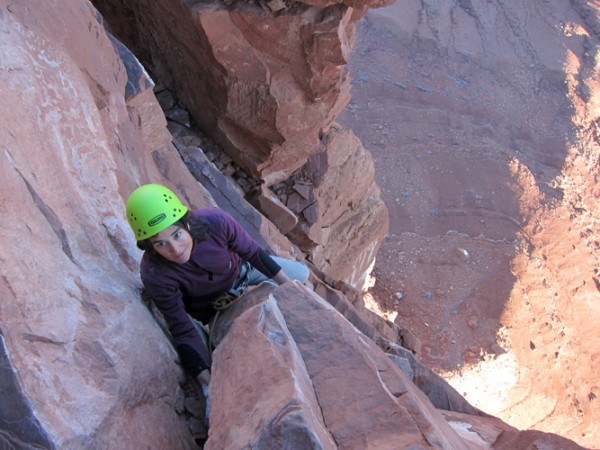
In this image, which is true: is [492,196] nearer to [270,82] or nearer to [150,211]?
[270,82]

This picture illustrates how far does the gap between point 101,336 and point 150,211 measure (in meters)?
0.55

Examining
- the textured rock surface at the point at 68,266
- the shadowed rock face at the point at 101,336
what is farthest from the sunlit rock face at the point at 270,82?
the shadowed rock face at the point at 101,336

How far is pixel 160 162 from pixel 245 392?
8.76 ft

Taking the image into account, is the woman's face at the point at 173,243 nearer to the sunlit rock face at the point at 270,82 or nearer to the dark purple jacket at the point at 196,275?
the dark purple jacket at the point at 196,275

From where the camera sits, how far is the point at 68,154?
9.25 ft

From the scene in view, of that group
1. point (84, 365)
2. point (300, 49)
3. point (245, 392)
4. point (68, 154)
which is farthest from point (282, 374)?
point (300, 49)

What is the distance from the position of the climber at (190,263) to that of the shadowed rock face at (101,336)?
0.11 meters

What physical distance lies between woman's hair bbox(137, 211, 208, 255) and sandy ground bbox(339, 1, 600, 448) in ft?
24.0

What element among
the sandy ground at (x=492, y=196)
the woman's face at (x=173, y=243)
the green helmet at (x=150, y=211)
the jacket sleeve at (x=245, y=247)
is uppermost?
the green helmet at (x=150, y=211)

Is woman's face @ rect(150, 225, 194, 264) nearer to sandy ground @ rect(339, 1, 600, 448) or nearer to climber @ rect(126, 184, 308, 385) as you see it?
climber @ rect(126, 184, 308, 385)

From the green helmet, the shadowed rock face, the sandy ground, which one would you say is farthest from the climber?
the sandy ground

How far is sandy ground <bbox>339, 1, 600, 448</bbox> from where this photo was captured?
9.44 m

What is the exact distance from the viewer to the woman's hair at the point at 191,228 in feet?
8.33

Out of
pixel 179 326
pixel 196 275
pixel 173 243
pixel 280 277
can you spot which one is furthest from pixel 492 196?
pixel 173 243
